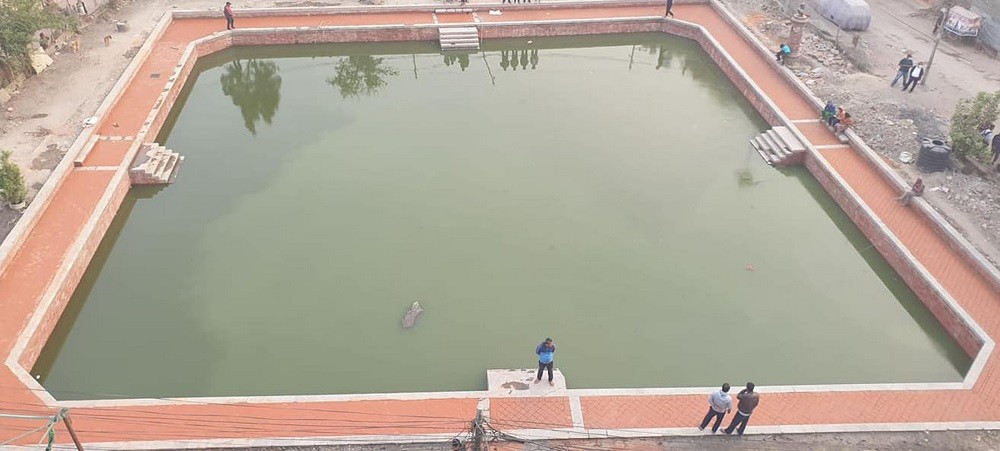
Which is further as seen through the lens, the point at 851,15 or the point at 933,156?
the point at 851,15

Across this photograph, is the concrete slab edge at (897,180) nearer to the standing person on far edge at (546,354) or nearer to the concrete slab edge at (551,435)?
the concrete slab edge at (551,435)

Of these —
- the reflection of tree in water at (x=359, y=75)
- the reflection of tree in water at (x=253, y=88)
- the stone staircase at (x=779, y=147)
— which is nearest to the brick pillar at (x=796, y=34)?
the stone staircase at (x=779, y=147)

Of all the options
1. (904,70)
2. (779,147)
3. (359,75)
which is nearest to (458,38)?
(359,75)

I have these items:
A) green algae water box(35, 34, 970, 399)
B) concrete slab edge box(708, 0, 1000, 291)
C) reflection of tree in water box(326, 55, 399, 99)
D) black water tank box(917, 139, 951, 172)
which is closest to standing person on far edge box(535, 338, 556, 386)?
green algae water box(35, 34, 970, 399)

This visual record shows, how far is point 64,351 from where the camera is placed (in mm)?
10977

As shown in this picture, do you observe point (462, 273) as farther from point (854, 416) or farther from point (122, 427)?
point (854, 416)

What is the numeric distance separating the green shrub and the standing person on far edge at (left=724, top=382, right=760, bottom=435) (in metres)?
13.4

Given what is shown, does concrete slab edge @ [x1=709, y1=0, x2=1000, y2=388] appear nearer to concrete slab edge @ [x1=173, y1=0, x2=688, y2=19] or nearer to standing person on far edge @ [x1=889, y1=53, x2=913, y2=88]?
standing person on far edge @ [x1=889, y1=53, x2=913, y2=88]

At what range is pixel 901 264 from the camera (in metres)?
12.7

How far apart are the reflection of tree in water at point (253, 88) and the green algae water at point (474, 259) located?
11cm

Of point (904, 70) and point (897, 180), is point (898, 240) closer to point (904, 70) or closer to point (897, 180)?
point (897, 180)

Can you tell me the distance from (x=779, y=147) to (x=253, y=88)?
48.2 feet

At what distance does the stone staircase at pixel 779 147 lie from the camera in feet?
52.4

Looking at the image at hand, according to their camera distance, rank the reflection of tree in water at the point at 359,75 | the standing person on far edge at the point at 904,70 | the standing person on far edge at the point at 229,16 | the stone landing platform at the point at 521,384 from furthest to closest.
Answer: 1. the standing person on far edge at the point at 229,16
2. the reflection of tree in water at the point at 359,75
3. the standing person on far edge at the point at 904,70
4. the stone landing platform at the point at 521,384
